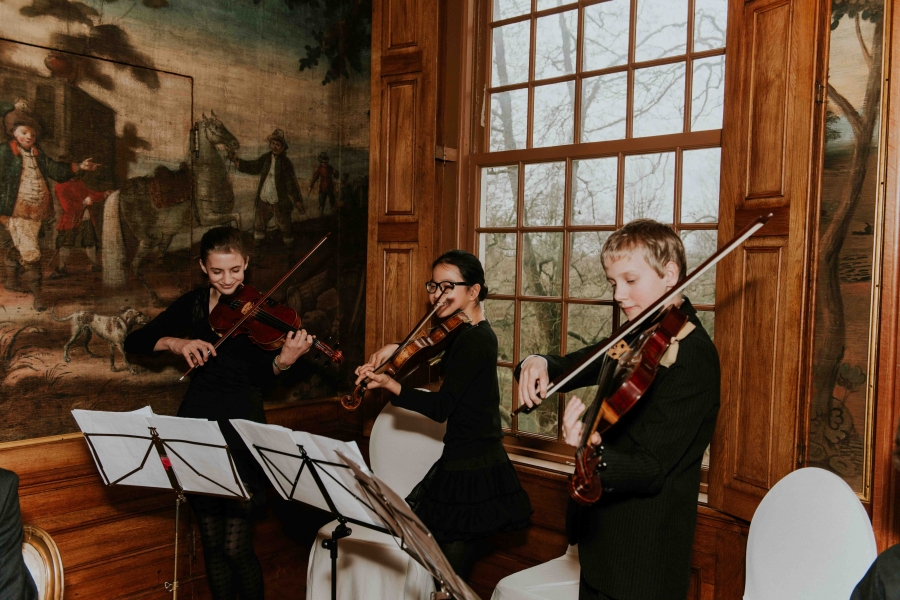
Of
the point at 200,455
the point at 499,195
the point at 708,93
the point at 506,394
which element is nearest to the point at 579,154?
the point at 499,195

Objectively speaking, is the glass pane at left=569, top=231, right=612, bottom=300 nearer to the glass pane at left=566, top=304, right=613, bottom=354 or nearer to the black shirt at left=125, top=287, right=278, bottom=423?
the glass pane at left=566, top=304, right=613, bottom=354

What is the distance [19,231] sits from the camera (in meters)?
3.04

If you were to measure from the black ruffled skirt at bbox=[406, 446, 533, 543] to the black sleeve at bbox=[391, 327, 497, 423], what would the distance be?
0.20m

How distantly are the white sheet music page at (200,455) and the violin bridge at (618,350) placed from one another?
1.23 meters

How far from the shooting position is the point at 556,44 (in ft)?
11.4

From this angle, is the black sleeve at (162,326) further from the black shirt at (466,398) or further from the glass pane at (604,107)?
the glass pane at (604,107)

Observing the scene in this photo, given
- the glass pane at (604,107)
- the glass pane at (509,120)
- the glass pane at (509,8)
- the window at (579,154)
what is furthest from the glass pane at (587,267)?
the glass pane at (509,8)

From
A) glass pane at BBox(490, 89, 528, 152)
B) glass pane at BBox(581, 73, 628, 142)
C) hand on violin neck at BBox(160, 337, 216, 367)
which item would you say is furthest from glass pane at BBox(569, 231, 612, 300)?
hand on violin neck at BBox(160, 337, 216, 367)

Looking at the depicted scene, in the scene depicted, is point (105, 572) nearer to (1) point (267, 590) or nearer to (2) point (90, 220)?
(1) point (267, 590)

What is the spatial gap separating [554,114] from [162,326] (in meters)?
1.96

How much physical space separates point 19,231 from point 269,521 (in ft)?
6.05

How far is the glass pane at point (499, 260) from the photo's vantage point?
362 cm

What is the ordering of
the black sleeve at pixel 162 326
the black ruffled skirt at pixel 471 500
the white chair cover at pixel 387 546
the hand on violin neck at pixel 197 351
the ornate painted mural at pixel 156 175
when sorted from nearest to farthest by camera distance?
the black ruffled skirt at pixel 471 500 → the white chair cover at pixel 387 546 → the hand on violin neck at pixel 197 351 → the ornate painted mural at pixel 156 175 → the black sleeve at pixel 162 326


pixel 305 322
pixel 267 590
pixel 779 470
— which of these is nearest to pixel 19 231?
pixel 305 322
